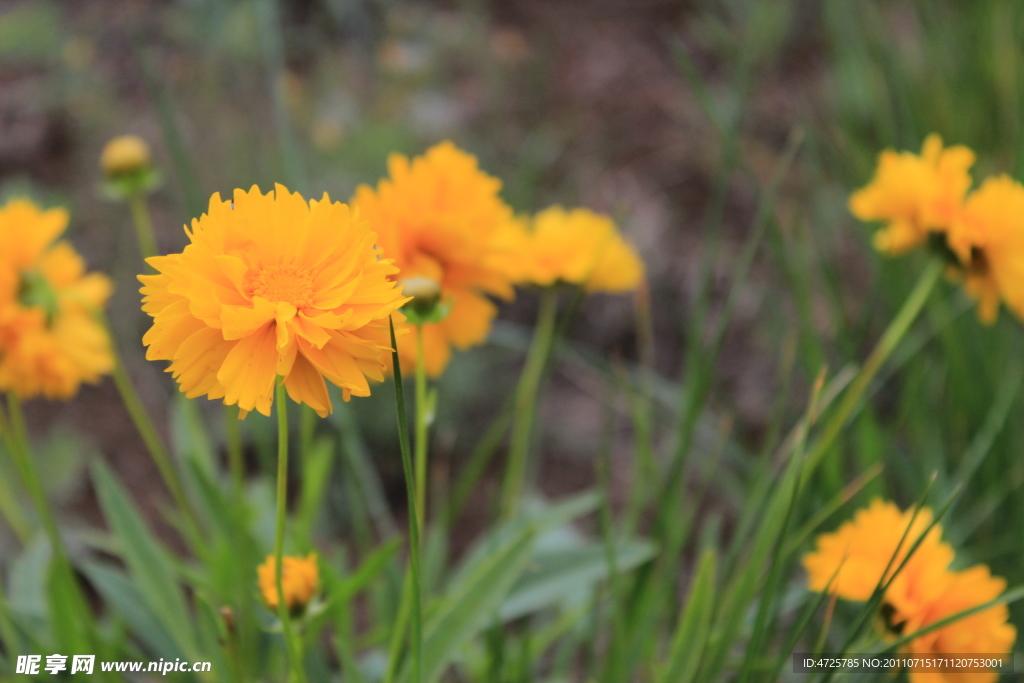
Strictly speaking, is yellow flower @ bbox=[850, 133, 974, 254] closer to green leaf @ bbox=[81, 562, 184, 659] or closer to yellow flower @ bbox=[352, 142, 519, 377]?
yellow flower @ bbox=[352, 142, 519, 377]

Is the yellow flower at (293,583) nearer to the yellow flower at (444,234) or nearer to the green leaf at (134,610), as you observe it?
the yellow flower at (444,234)

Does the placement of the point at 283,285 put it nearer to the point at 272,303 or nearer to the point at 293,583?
the point at 272,303

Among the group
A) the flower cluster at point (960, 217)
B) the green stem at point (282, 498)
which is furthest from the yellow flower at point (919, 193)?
the green stem at point (282, 498)

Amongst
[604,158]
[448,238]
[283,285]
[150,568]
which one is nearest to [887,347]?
[448,238]

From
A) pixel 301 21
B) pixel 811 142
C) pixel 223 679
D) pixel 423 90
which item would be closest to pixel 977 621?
pixel 223 679

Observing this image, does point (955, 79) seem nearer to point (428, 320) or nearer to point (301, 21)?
point (428, 320)

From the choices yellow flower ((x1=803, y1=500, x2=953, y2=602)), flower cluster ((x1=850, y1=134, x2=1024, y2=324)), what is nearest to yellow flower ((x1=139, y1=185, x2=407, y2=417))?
yellow flower ((x1=803, y1=500, x2=953, y2=602))

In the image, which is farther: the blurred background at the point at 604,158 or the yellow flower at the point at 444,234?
the blurred background at the point at 604,158
